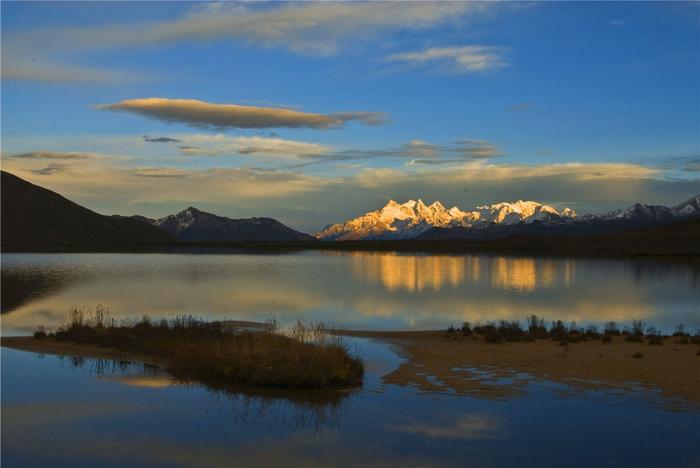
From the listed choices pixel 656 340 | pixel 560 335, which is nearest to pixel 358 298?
pixel 560 335

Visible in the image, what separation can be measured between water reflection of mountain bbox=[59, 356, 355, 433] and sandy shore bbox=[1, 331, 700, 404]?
227cm

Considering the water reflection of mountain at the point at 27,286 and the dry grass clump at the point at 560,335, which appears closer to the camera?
the dry grass clump at the point at 560,335

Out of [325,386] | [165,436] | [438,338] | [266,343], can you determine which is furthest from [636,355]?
[165,436]

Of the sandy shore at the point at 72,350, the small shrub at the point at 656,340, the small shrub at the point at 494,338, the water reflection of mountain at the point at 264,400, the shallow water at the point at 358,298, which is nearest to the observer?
the water reflection of mountain at the point at 264,400

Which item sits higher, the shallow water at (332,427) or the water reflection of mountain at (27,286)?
the water reflection of mountain at (27,286)

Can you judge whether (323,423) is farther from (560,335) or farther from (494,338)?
(560,335)

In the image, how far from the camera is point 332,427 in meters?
16.8

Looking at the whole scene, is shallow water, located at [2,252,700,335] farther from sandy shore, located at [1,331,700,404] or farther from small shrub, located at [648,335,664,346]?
small shrub, located at [648,335,664,346]

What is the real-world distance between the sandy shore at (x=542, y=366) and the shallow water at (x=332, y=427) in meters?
0.94

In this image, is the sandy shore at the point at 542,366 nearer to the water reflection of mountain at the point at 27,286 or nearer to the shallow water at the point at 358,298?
the shallow water at the point at 358,298

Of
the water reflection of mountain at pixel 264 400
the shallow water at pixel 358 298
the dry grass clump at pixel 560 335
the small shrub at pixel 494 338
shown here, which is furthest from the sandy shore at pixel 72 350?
the dry grass clump at pixel 560 335

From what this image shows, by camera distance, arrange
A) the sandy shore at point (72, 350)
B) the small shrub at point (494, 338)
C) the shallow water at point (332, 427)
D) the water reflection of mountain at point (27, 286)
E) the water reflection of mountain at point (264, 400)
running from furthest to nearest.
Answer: the water reflection of mountain at point (27, 286) → the small shrub at point (494, 338) → the sandy shore at point (72, 350) → the water reflection of mountain at point (264, 400) → the shallow water at point (332, 427)

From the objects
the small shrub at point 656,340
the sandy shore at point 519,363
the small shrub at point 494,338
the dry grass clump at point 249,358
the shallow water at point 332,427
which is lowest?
the shallow water at point 332,427

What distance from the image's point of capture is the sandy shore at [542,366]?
20.6m
